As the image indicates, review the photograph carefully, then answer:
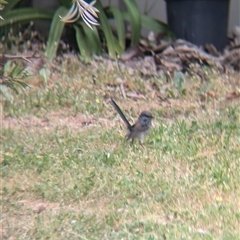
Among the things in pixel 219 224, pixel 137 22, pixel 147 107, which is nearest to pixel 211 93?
pixel 147 107

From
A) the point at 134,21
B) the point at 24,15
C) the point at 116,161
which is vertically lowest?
the point at 134,21

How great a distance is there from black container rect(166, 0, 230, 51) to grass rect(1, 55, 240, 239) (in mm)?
840

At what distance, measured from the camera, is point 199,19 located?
8867 mm

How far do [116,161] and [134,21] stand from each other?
3346 mm

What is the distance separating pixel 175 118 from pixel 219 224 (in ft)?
7.98

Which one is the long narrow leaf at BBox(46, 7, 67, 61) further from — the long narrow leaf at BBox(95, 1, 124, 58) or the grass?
the long narrow leaf at BBox(95, 1, 124, 58)

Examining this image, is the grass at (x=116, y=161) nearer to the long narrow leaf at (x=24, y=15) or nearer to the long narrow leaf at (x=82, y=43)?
the long narrow leaf at (x=82, y=43)

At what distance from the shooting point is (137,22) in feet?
29.0

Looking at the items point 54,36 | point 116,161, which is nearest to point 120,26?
point 54,36

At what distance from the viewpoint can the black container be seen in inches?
348

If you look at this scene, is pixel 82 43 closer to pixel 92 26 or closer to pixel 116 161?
pixel 92 26

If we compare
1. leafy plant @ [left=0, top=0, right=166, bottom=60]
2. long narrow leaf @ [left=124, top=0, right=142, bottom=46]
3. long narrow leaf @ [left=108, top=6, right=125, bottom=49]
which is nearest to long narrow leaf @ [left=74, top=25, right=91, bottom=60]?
leafy plant @ [left=0, top=0, right=166, bottom=60]

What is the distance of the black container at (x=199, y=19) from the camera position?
8.84 meters

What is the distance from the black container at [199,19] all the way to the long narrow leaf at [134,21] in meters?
0.40
